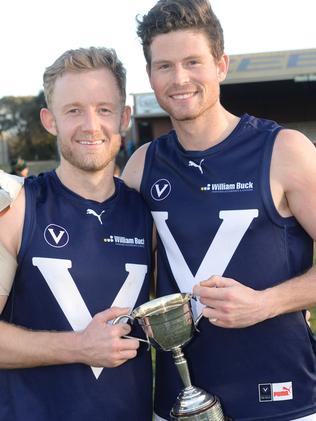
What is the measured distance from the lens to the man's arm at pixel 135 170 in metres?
2.71

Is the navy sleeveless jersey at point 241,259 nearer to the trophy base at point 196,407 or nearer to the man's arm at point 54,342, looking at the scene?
the trophy base at point 196,407

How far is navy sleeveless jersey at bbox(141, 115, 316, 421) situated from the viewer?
2.40 m

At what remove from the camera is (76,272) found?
88.6 inches

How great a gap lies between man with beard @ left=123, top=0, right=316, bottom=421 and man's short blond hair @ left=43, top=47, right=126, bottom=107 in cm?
15

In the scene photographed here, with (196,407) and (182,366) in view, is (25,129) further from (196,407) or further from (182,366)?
(196,407)

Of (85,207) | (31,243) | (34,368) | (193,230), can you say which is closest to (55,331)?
(34,368)

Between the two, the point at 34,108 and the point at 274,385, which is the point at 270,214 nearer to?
the point at 274,385

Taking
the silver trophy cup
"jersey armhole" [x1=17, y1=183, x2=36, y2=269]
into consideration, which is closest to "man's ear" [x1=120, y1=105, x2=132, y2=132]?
"jersey armhole" [x1=17, y1=183, x2=36, y2=269]

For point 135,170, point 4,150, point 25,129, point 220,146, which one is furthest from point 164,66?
point 25,129

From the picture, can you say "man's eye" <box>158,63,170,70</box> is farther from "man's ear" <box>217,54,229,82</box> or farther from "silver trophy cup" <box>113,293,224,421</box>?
"silver trophy cup" <box>113,293,224,421</box>

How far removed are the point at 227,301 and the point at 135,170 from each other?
0.89 meters

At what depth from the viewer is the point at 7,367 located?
7.22 ft

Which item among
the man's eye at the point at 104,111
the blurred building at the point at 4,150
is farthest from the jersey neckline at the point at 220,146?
the blurred building at the point at 4,150

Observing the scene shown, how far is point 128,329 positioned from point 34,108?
172 feet
